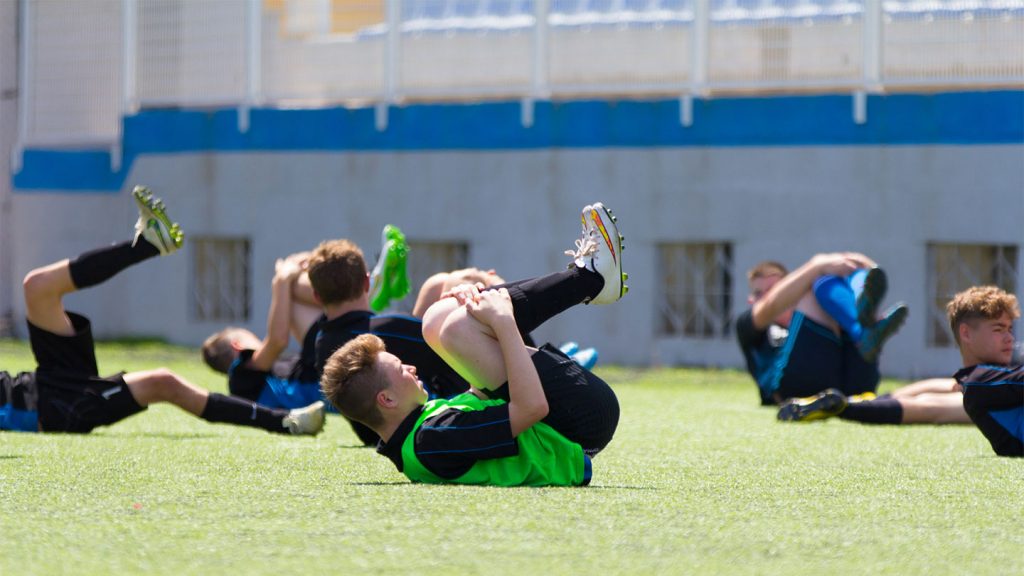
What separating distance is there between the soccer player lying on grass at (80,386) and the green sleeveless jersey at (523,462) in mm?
2128

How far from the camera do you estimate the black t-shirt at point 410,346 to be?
6.92m

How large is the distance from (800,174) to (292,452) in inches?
273

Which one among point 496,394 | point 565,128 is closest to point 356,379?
point 496,394

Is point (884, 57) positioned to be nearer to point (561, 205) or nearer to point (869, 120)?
point (869, 120)

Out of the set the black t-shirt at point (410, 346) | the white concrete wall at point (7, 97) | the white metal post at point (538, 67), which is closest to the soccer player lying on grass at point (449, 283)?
the black t-shirt at point (410, 346)

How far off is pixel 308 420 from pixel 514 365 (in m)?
2.50

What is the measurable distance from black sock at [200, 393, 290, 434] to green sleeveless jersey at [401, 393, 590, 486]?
88.4 inches

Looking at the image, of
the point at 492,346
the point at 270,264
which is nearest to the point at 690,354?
the point at 270,264

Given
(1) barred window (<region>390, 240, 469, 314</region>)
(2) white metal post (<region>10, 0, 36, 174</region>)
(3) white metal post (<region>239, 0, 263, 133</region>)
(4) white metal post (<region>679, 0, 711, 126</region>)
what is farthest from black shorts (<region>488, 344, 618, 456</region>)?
(2) white metal post (<region>10, 0, 36, 174</region>)

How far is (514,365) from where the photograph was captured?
16.8ft

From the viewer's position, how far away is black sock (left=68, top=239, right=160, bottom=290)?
23.9 feet

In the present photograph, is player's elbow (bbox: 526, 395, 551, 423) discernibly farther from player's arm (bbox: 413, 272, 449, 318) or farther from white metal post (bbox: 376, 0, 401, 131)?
white metal post (bbox: 376, 0, 401, 131)

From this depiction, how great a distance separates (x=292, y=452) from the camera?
676cm

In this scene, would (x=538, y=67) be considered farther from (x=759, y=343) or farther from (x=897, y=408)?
(x=897, y=408)
